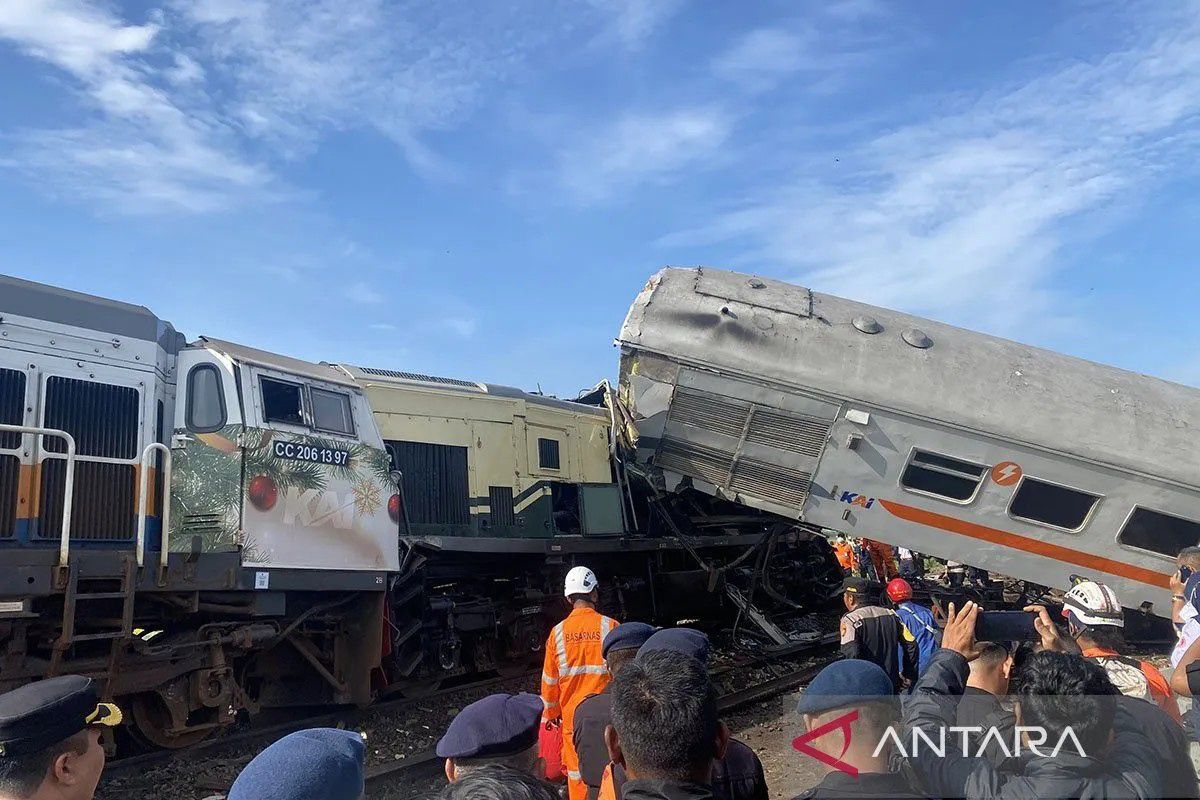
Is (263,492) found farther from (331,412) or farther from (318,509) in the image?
(331,412)

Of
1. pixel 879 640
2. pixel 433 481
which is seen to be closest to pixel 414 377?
pixel 433 481

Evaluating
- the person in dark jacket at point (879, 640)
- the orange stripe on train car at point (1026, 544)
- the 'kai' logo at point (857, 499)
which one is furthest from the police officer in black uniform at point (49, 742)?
the orange stripe on train car at point (1026, 544)

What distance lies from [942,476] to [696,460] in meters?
2.69

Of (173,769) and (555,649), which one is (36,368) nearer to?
(173,769)

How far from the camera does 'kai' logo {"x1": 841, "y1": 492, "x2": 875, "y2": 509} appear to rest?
9.74m

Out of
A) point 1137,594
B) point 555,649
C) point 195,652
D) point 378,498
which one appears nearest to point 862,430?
point 1137,594

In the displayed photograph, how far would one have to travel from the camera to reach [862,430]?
9.55m

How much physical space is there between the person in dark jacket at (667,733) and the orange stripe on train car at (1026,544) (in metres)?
7.89

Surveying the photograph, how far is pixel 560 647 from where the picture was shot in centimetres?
459

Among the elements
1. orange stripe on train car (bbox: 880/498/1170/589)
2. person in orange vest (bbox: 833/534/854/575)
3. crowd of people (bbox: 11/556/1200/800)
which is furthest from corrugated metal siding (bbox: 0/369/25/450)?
A: person in orange vest (bbox: 833/534/854/575)

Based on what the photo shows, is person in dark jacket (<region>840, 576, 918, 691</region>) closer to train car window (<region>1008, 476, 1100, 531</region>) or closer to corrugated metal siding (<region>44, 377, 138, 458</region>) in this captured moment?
train car window (<region>1008, 476, 1100, 531</region>)

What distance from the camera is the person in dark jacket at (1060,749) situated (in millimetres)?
2234

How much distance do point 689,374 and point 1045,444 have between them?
375cm

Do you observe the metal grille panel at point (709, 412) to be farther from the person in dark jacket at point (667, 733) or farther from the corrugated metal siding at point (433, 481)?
the person in dark jacket at point (667, 733)
